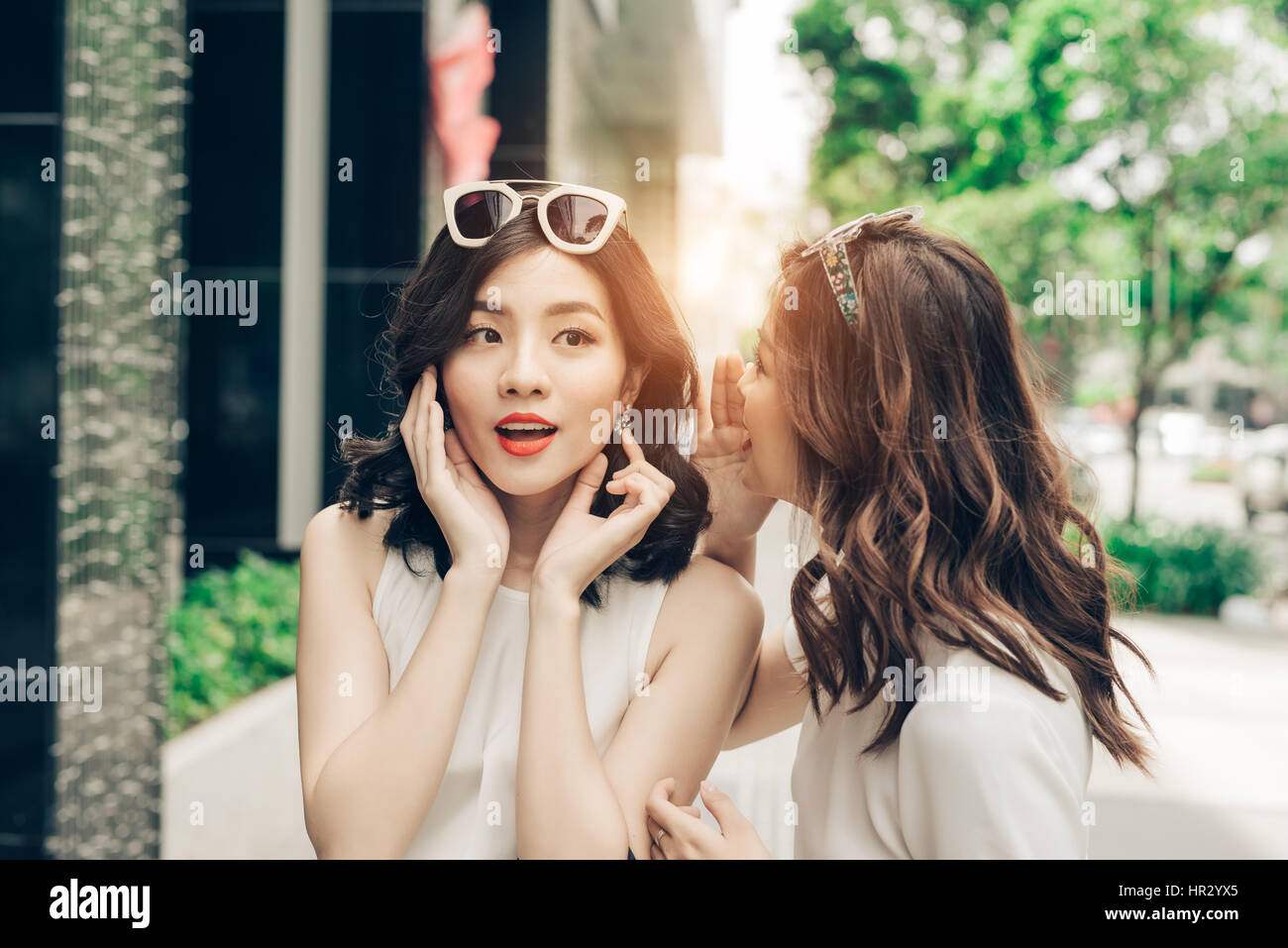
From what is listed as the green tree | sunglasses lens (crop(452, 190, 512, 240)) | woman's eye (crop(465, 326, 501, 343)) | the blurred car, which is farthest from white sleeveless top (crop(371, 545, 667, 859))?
the blurred car

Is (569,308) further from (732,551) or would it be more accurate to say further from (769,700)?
(769,700)

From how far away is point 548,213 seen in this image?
1.54 meters

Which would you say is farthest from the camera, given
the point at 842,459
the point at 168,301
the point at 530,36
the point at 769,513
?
the point at 530,36

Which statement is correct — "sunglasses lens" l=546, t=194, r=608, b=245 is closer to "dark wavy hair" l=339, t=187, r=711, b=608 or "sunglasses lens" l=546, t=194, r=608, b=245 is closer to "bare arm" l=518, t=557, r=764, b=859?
"dark wavy hair" l=339, t=187, r=711, b=608

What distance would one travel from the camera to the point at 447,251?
1.57 metres

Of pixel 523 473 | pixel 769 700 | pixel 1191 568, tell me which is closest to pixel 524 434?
pixel 523 473

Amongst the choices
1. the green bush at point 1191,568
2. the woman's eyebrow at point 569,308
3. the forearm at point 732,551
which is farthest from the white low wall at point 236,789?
the green bush at point 1191,568

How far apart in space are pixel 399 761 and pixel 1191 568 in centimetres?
1013

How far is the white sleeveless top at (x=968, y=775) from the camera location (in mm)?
1299

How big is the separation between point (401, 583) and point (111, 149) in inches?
99.4
